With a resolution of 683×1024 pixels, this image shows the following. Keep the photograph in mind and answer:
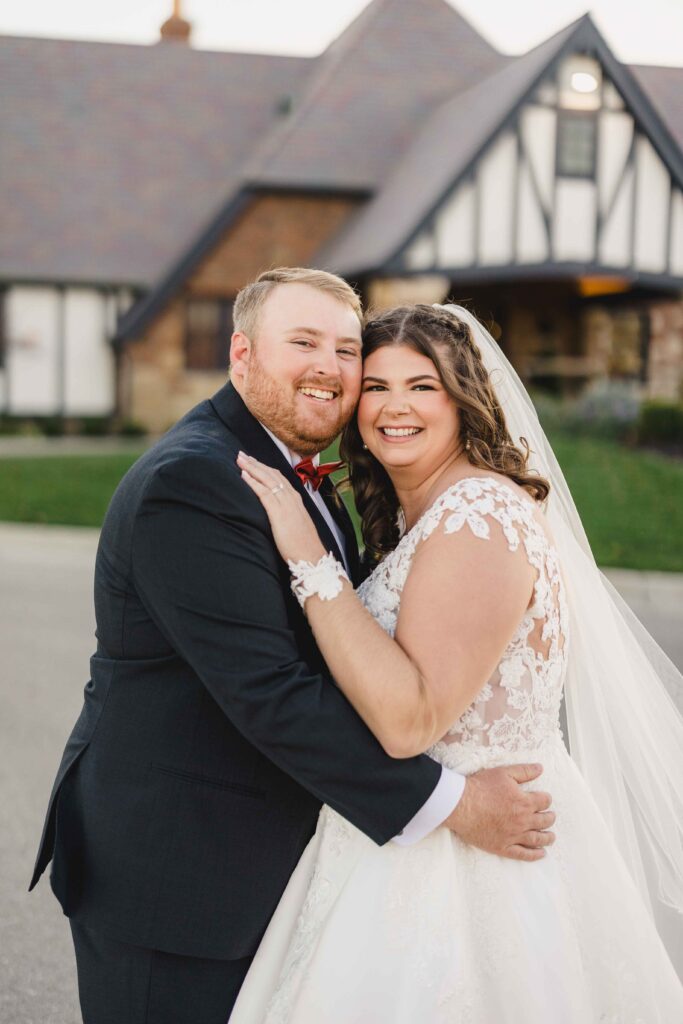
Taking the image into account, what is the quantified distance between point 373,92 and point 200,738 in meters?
25.2

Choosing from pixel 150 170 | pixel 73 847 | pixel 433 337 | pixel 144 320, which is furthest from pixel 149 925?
pixel 150 170

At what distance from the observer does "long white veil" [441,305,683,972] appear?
126 inches

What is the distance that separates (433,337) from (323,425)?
351 millimetres

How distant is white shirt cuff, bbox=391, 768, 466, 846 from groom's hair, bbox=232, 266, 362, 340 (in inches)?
44.5

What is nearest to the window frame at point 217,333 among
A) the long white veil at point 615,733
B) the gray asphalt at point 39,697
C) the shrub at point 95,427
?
the shrub at point 95,427

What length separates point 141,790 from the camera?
2.51 metres

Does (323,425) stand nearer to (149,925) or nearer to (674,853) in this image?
(149,925)

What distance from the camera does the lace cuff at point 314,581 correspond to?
248 cm

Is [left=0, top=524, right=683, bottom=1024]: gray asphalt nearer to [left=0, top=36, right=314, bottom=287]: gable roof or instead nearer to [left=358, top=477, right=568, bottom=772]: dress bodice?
[left=358, top=477, right=568, bottom=772]: dress bodice

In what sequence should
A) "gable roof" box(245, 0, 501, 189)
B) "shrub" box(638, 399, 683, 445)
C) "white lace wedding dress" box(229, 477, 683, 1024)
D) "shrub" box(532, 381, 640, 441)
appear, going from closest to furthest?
1. "white lace wedding dress" box(229, 477, 683, 1024)
2. "shrub" box(638, 399, 683, 445)
3. "shrub" box(532, 381, 640, 441)
4. "gable roof" box(245, 0, 501, 189)

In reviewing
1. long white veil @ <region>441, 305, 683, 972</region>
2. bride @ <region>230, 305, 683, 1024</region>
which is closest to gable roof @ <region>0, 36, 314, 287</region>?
long white veil @ <region>441, 305, 683, 972</region>

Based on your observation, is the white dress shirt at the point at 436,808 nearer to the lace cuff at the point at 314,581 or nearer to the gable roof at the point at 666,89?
the lace cuff at the point at 314,581

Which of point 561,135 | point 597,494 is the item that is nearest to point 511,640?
point 597,494

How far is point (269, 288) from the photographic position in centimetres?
278
